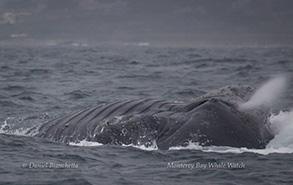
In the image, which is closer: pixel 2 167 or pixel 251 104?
→ pixel 2 167

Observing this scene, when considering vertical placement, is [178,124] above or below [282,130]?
above

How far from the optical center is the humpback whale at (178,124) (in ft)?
33.4

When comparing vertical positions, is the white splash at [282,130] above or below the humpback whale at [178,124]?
below

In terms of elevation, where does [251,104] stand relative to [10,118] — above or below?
above

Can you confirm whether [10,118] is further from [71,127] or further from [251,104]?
[251,104]

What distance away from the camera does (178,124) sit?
10383 millimetres

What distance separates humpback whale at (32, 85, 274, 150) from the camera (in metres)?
10.2

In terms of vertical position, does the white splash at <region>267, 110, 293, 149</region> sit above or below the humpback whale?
below

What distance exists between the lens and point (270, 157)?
32.3 ft

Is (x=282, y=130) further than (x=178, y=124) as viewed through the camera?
Yes

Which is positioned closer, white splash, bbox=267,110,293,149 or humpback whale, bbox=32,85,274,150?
humpback whale, bbox=32,85,274,150

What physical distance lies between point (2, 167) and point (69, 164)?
46.9 inches

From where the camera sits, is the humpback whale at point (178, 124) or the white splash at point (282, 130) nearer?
the humpback whale at point (178, 124)

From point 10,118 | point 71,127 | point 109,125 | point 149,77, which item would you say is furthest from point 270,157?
point 149,77
